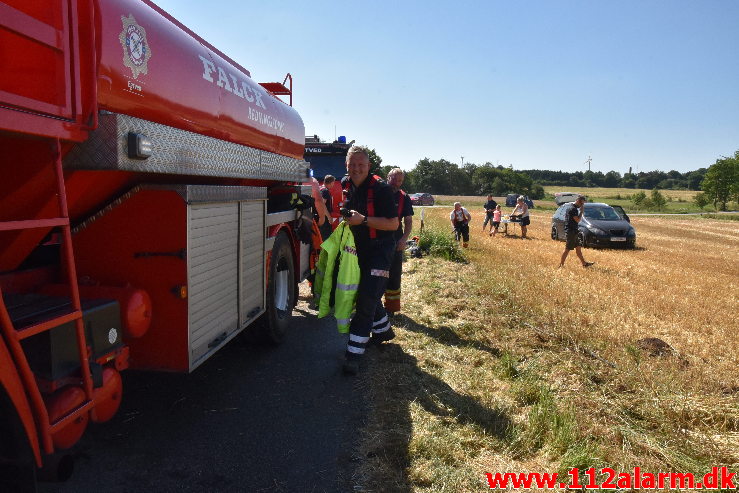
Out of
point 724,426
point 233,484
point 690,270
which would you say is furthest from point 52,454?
point 690,270

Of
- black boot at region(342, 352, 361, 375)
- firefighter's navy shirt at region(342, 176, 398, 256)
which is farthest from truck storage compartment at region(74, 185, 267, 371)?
firefighter's navy shirt at region(342, 176, 398, 256)

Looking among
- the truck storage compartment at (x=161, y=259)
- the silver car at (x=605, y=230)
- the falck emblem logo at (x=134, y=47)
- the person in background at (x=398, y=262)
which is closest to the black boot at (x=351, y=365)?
the person in background at (x=398, y=262)

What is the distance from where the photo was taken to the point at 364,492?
2842 millimetres

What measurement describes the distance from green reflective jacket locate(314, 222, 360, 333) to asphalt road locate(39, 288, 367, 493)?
0.60 m

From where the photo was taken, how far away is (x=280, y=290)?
5680mm

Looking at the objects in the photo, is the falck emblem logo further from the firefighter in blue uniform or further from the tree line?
the tree line

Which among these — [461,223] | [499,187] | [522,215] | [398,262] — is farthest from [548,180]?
[398,262]

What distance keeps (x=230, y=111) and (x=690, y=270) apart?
10978 mm

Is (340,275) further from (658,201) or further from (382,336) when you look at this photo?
(658,201)

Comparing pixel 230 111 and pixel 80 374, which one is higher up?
pixel 230 111

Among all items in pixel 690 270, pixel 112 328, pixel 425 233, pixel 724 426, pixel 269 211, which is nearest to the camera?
pixel 112 328

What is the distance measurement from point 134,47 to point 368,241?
260cm

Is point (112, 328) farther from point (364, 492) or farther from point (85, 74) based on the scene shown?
point (364, 492)

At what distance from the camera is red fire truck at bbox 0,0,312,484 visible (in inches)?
83.3
